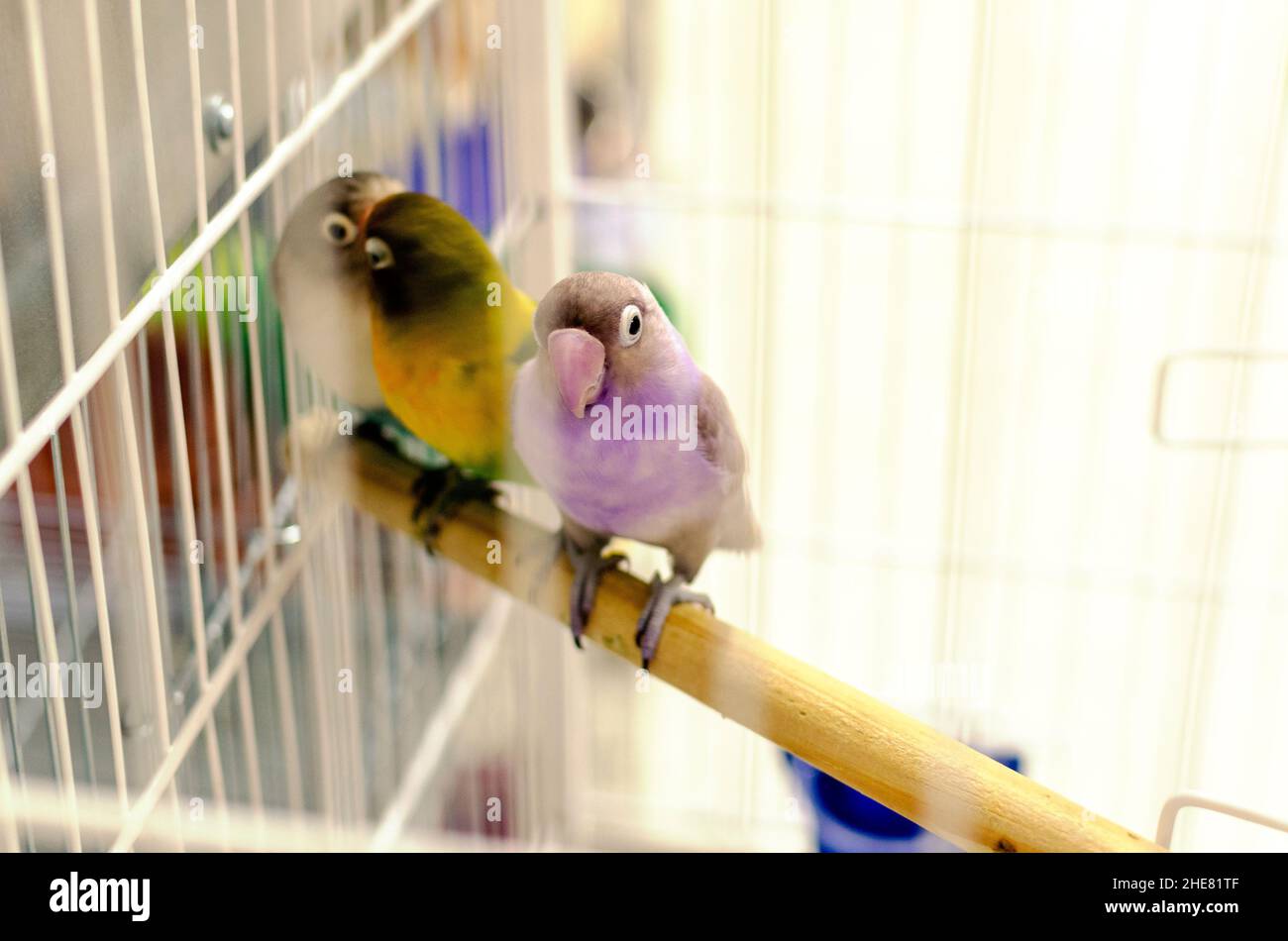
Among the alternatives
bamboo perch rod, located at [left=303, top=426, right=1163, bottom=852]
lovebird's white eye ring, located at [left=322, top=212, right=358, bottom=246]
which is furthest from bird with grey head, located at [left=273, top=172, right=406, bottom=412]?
bamboo perch rod, located at [left=303, top=426, right=1163, bottom=852]

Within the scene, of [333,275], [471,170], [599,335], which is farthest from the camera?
[471,170]

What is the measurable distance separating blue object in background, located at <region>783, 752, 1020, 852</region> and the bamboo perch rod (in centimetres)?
22

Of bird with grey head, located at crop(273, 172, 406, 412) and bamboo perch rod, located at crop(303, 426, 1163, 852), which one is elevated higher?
bird with grey head, located at crop(273, 172, 406, 412)

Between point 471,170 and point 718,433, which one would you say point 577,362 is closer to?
point 718,433

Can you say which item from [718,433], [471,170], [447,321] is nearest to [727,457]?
[718,433]

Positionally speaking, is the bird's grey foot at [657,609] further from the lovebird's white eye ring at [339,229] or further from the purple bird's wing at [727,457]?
the lovebird's white eye ring at [339,229]

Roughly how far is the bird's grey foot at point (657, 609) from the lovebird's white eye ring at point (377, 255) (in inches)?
6.6

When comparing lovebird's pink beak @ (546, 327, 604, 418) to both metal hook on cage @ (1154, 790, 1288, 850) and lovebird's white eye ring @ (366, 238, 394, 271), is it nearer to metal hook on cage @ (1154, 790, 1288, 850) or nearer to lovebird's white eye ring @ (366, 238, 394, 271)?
lovebird's white eye ring @ (366, 238, 394, 271)

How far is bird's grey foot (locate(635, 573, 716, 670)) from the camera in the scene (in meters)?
0.51

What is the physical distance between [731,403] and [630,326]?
0.13 metres

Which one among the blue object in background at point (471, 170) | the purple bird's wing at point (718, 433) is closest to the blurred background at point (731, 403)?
the blue object in background at point (471, 170)

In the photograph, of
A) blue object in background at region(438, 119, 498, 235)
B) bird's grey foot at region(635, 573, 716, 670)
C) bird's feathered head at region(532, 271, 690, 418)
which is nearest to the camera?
bird's feathered head at region(532, 271, 690, 418)

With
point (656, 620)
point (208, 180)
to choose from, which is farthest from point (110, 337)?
point (656, 620)

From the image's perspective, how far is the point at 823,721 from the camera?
18.7 inches
